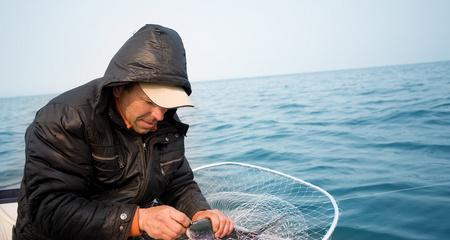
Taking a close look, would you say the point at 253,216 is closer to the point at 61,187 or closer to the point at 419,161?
the point at 61,187

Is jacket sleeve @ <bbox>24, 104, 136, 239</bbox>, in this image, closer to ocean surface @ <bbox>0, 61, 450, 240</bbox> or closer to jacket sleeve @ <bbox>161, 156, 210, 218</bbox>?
jacket sleeve @ <bbox>161, 156, 210, 218</bbox>

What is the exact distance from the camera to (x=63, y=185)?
7.14 feet

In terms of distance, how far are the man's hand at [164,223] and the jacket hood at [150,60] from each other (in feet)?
2.66

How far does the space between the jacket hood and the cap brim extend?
58 mm

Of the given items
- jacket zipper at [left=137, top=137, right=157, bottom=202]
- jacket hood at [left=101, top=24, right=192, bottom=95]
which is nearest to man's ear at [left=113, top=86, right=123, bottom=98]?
jacket hood at [left=101, top=24, right=192, bottom=95]

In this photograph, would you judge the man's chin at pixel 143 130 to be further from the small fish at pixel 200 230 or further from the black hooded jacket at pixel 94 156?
the small fish at pixel 200 230

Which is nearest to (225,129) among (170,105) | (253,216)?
(253,216)

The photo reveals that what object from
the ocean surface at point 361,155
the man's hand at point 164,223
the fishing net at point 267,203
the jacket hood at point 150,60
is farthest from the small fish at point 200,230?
the ocean surface at point 361,155

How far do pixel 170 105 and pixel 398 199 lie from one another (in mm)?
4417

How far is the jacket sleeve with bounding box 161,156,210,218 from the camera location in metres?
2.98

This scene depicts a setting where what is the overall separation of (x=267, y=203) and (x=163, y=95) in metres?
2.33

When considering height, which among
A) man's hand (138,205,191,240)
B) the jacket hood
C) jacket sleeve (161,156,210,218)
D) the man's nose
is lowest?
jacket sleeve (161,156,210,218)

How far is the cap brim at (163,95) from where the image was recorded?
223 centimetres

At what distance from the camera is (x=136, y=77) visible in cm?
216
